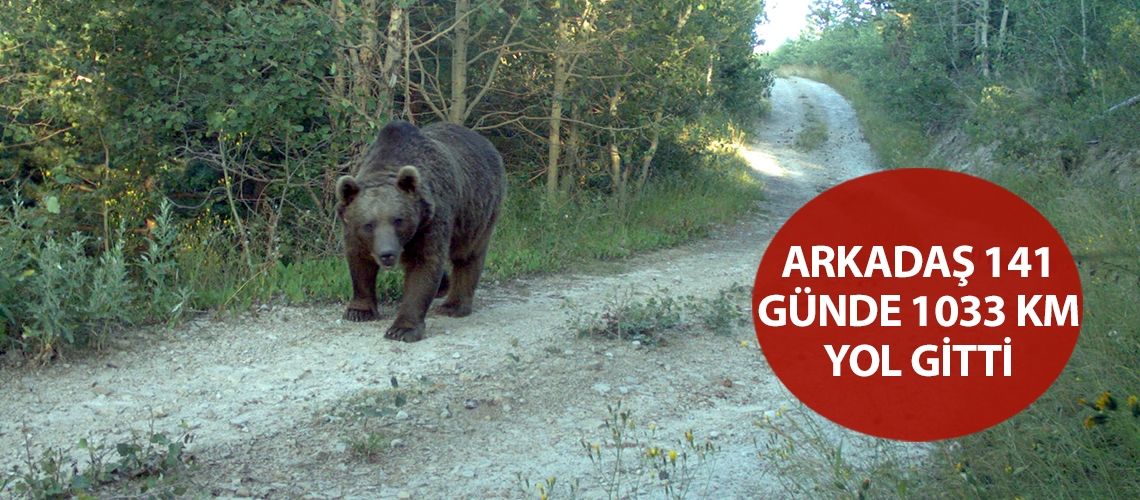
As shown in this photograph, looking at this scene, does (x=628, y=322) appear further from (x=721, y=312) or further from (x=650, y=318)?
(x=721, y=312)

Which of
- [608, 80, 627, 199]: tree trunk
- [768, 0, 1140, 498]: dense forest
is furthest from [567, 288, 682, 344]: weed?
[608, 80, 627, 199]: tree trunk

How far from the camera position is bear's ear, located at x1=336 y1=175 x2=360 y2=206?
6785 mm

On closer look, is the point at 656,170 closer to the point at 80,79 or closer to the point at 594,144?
the point at 594,144

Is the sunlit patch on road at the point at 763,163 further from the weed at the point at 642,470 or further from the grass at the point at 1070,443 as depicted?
the weed at the point at 642,470

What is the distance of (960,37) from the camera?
2509 cm

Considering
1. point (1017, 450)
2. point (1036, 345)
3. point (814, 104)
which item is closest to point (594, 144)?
point (1036, 345)

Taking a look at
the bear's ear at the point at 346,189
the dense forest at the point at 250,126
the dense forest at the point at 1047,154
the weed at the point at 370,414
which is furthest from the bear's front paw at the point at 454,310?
the dense forest at the point at 1047,154

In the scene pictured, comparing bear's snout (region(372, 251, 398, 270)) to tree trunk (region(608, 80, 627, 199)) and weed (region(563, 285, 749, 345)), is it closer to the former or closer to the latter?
weed (region(563, 285, 749, 345))

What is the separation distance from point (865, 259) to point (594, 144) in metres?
5.28

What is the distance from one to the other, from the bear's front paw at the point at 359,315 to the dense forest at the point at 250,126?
0.59 m

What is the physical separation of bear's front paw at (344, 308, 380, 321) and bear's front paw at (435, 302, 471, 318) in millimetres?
763

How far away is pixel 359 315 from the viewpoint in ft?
24.6

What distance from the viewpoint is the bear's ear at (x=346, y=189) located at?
22.3ft

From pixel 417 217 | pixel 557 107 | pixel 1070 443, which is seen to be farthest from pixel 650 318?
pixel 557 107
